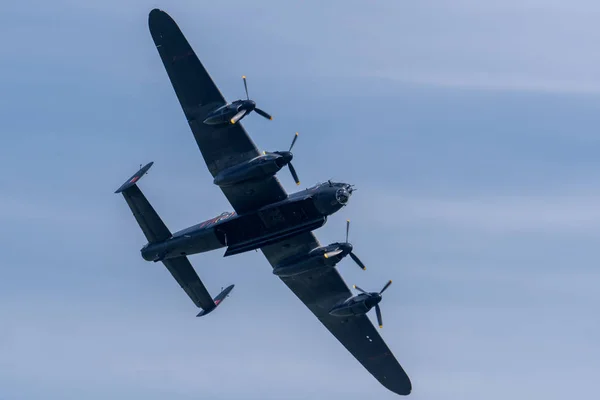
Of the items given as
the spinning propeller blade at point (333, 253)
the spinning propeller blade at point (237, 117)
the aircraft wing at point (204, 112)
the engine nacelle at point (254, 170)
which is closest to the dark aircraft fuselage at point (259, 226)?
A: the aircraft wing at point (204, 112)

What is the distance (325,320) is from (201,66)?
22.0 meters

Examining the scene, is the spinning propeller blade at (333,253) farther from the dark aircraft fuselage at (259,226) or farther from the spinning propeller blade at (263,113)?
the spinning propeller blade at (263,113)

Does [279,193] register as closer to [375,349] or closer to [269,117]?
[269,117]

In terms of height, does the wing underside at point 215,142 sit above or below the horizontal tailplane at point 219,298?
above

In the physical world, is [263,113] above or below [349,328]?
above

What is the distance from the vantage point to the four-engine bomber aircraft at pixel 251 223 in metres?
65.4

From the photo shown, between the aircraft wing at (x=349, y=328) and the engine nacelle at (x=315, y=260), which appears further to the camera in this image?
the aircraft wing at (x=349, y=328)

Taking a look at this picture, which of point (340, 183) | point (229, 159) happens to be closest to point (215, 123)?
point (229, 159)

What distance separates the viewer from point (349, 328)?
75500 millimetres

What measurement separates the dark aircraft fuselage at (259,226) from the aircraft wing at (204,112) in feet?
3.51

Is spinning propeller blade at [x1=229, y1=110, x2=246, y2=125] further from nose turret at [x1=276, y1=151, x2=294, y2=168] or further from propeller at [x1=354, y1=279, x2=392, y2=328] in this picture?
propeller at [x1=354, y1=279, x2=392, y2=328]

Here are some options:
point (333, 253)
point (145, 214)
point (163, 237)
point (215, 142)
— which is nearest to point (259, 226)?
point (333, 253)

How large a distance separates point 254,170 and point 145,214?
9.26m

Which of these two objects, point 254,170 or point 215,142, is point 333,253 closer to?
point 254,170
